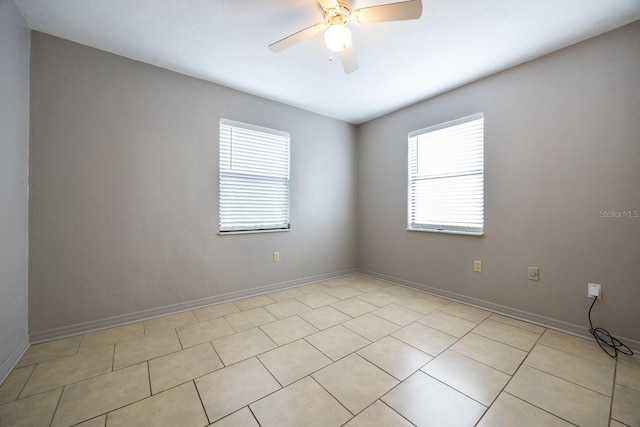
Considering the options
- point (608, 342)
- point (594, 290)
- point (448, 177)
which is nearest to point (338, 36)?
point (448, 177)

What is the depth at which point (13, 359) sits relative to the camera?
1688 mm

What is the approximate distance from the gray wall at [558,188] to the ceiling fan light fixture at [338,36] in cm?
187

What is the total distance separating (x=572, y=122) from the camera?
215 cm

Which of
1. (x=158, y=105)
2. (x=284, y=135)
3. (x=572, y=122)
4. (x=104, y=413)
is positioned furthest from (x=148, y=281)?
(x=572, y=122)

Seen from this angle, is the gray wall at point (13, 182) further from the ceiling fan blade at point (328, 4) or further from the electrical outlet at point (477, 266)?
the electrical outlet at point (477, 266)

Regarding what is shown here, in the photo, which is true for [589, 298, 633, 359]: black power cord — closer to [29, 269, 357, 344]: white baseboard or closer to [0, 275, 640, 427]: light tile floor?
[0, 275, 640, 427]: light tile floor

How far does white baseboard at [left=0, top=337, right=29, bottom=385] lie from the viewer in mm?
1557

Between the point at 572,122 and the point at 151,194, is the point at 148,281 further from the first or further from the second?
the point at 572,122

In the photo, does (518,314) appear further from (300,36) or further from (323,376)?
(300,36)

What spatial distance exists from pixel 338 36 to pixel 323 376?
222 centimetres

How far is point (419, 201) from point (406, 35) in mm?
1926

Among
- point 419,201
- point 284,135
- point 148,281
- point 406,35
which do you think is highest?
point 406,35

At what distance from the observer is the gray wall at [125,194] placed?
2029 mm

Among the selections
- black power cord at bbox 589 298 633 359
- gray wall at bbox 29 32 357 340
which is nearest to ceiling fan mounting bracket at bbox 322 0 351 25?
gray wall at bbox 29 32 357 340
